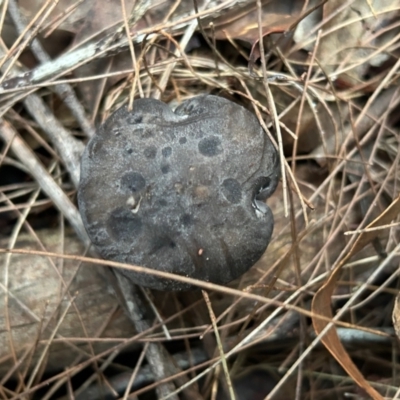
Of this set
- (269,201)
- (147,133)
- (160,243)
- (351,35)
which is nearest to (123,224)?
(160,243)

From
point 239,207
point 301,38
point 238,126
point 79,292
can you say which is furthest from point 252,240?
point 301,38

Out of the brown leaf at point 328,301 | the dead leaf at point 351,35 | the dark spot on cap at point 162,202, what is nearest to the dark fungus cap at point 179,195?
the dark spot on cap at point 162,202

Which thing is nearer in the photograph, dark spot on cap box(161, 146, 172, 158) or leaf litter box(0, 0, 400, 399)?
dark spot on cap box(161, 146, 172, 158)

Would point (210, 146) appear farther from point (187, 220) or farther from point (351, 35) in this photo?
point (351, 35)

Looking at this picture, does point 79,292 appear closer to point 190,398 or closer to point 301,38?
point 190,398

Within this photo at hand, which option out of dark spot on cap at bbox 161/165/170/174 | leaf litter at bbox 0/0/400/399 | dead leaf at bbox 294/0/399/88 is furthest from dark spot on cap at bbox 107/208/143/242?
dead leaf at bbox 294/0/399/88

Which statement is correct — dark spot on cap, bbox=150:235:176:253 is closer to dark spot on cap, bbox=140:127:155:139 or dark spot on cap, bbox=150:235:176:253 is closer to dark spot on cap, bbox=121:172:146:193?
dark spot on cap, bbox=121:172:146:193
